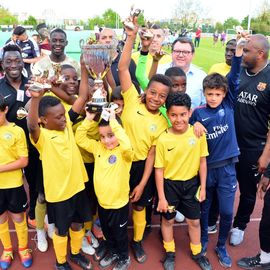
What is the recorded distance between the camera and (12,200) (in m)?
3.29

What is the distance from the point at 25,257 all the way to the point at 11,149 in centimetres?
122

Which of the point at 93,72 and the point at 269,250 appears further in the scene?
the point at 269,250

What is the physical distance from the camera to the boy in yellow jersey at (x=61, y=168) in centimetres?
291

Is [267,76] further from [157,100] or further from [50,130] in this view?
[50,130]

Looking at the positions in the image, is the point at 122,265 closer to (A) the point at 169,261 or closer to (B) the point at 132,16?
(A) the point at 169,261

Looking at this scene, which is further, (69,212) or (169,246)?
(169,246)

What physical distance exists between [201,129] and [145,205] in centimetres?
105

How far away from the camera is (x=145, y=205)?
11.5 feet

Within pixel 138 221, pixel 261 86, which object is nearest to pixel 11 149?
pixel 138 221

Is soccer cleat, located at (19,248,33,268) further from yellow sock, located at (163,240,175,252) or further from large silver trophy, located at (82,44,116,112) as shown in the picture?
large silver trophy, located at (82,44,116,112)

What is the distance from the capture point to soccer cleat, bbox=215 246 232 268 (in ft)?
11.5

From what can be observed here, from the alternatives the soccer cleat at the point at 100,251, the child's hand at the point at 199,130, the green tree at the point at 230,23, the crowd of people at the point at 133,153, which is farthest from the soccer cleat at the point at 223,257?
the green tree at the point at 230,23

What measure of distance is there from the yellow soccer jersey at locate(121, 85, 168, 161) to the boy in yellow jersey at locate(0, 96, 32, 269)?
108cm

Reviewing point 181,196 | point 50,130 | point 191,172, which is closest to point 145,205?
point 181,196
